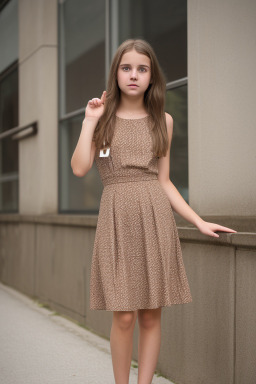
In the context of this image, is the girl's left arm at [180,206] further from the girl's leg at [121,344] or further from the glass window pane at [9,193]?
the glass window pane at [9,193]

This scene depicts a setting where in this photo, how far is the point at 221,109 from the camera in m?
3.84

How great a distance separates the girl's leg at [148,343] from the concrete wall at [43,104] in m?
4.19

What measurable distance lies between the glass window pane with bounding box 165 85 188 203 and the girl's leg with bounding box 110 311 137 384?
1666mm

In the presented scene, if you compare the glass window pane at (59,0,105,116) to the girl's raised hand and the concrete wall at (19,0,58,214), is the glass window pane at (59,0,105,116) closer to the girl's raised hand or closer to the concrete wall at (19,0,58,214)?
the concrete wall at (19,0,58,214)

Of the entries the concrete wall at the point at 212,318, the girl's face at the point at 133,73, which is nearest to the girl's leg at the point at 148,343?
the concrete wall at the point at 212,318

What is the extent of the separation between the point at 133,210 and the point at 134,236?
0.42 ft

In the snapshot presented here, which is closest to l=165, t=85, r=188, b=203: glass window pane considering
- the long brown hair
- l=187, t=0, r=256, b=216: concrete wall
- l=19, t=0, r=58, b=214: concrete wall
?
l=187, t=0, r=256, b=216: concrete wall

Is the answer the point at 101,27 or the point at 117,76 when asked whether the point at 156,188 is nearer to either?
the point at 117,76

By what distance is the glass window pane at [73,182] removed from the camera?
253 inches

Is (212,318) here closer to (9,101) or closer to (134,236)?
(134,236)

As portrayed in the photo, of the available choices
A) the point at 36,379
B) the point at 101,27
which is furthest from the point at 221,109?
the point at 101,27

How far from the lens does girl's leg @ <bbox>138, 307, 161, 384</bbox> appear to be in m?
3.12

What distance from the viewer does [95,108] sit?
10.3 feet

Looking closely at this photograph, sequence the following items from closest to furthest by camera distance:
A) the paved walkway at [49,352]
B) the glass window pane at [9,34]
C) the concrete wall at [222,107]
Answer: the concrete wall at [222,107] < the paved walkway at [49,352] < the glass window pane at [9,34]
